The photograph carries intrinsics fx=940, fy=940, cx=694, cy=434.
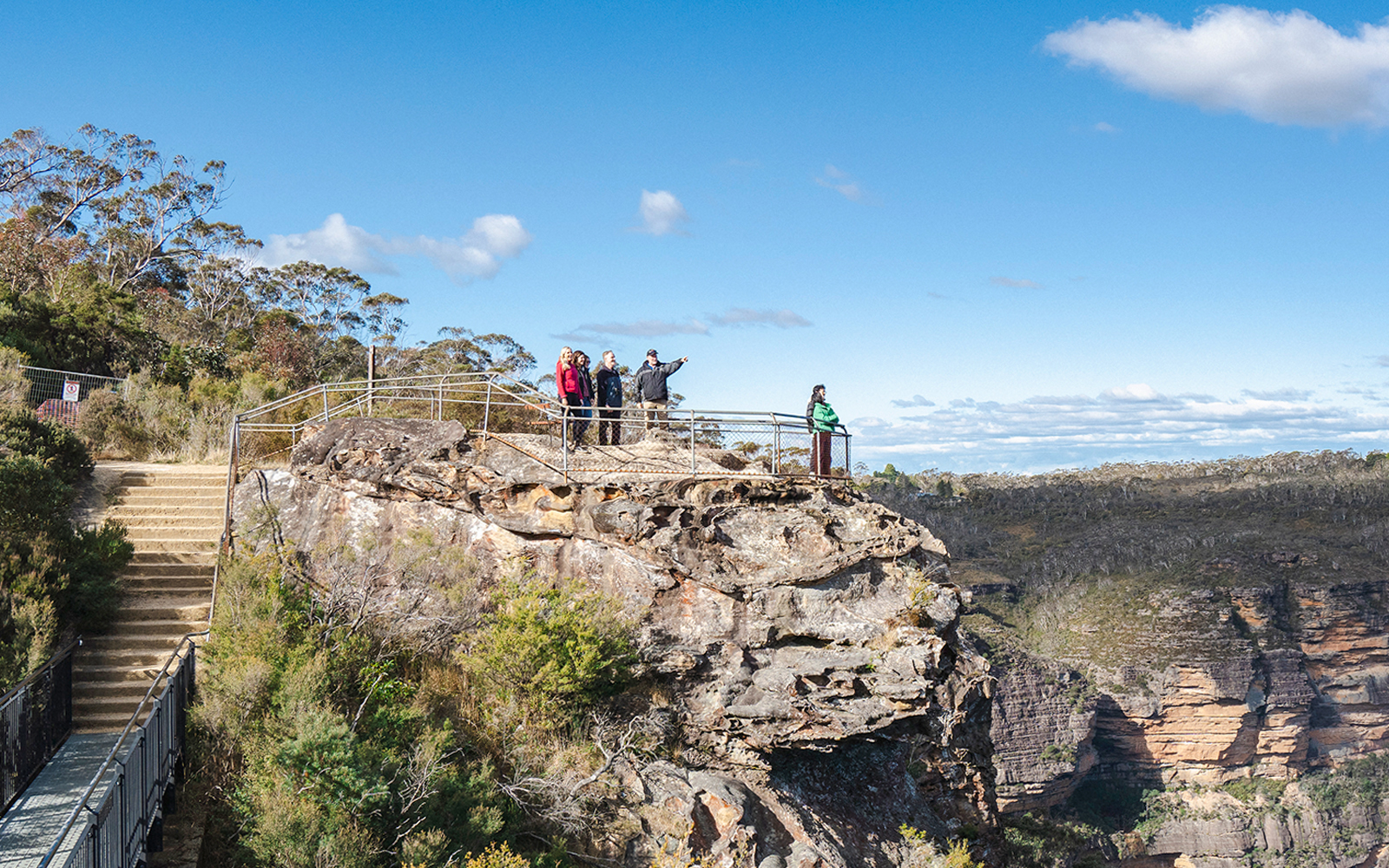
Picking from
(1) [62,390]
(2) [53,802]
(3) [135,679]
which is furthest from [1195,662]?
(2) [53,802]

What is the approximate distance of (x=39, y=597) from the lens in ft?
37.1

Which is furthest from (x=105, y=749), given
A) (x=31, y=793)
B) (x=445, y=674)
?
(x=445, y=674)

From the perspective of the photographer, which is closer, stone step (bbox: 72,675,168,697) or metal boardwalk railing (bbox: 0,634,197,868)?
metal boardwalk railing (bbox: 0,634,197,868)

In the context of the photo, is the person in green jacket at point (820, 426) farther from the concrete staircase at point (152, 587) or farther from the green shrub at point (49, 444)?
the green shrub at point (49, 444)

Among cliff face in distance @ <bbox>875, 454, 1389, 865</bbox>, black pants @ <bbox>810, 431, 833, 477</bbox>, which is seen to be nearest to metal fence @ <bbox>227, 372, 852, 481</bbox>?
black pants @ <bbox>810, 431, 833, 477</bbox>

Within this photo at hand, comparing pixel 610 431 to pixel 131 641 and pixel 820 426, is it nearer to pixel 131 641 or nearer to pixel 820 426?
pixel 820 426

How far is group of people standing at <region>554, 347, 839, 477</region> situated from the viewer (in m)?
15.4

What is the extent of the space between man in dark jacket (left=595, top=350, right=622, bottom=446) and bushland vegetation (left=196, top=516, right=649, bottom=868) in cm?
359

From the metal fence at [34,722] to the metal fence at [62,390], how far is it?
10517 mm

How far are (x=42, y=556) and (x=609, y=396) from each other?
27.4ft

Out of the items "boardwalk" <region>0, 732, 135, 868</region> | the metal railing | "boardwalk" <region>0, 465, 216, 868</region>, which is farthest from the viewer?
"boardwalk" <region>0, 465, 216, 868</region>

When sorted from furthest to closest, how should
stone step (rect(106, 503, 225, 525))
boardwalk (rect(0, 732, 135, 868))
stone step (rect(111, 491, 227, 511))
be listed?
stone step (rect(111, 491, 227, 511)), stone step (rect(106, 503, 225, 525)), boardwalk (rect(0, 732, 135, 868))

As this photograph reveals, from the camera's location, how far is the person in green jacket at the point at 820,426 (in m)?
15.3

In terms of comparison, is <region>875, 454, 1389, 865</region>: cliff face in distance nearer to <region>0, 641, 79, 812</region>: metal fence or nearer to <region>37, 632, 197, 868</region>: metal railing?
<region>37, 632, 197, 868</region>: metal railing
